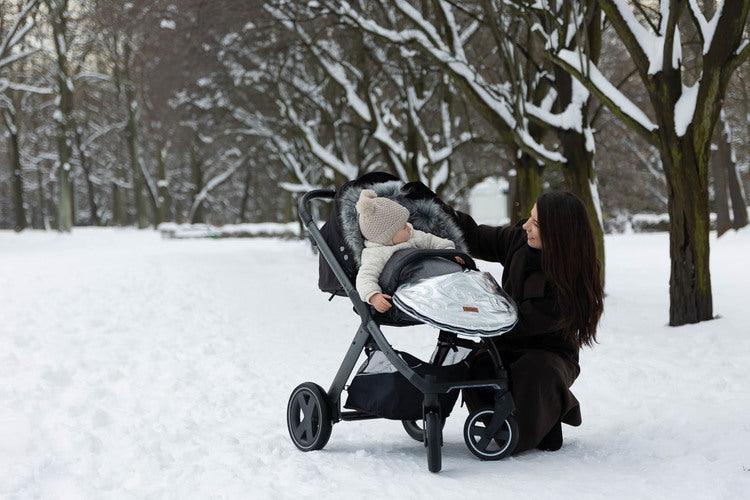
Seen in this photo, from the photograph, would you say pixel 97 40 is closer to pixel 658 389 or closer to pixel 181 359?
pixel 181 359

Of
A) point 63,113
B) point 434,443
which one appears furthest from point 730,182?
point 63,113

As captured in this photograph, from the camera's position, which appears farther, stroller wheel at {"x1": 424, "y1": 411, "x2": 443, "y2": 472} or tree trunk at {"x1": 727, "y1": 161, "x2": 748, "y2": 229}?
tree trunk at {"x1": 727, "y1": 161, "x2": 748, "y2": 229}

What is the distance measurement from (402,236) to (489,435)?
116cm

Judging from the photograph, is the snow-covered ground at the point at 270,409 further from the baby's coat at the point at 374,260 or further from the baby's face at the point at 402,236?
the baby's face at the point at 402,236

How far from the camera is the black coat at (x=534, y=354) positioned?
4488 mm

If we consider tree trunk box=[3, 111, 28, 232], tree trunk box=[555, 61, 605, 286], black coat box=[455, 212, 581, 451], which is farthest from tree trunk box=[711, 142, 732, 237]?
tree trunk box=[3, 111, 28, 232]

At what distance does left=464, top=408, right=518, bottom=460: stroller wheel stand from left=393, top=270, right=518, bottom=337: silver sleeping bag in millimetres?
612

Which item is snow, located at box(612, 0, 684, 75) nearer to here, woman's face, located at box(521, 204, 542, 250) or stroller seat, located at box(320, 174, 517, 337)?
woman's face, located at box(521, 204, 542, 250)

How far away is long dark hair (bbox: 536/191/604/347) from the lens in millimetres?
4559

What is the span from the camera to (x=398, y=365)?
4.30 meters

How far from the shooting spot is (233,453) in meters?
4.60

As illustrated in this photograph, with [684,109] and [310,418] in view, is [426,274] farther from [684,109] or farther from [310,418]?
[684,109]

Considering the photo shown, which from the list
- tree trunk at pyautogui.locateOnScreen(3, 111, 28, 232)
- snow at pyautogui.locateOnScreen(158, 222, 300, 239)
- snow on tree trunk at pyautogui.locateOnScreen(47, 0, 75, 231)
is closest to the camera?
snow on tree trunk at pyautogui.locateOnScreen(47, 0, 75, 231)

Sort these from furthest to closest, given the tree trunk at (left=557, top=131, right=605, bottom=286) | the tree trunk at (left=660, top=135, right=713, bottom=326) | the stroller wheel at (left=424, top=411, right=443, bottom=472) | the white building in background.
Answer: the white building in background
the tree trunk at (left=557, top=131, right=605, bottom=286)
the tree trunk at (left=660, top=135, right=713, bottom=326)
the stroller wheel at (left=424, top=411, right=443, bottom=472)
